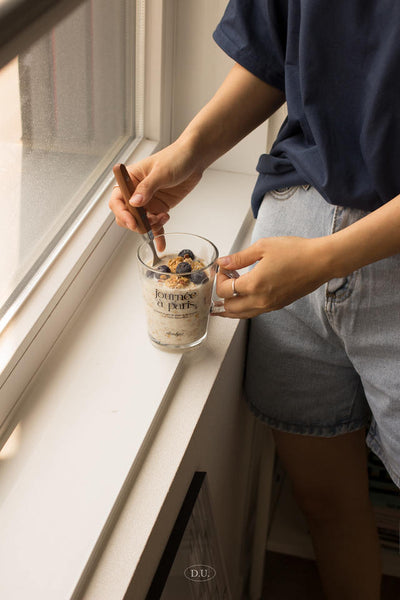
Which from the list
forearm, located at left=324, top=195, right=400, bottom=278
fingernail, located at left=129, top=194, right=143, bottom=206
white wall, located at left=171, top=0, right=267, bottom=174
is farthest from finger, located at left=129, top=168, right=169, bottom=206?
white wall, located at left=171, top=0, right=267, bottom=174

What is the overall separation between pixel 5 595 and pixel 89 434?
22 centimetres

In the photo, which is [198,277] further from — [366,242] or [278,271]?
[366,242]

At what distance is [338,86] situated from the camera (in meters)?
0.81

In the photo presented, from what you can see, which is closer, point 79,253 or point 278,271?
point 278,271

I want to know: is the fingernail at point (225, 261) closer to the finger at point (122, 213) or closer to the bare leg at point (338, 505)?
the finger at point (122, 213)

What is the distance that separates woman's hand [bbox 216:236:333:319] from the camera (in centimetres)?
80

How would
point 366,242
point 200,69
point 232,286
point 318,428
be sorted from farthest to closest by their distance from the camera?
point 200,69 → point 318,428 → point 232,286 → point 366,242

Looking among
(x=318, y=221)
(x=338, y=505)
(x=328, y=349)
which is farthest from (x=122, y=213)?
(x=338, y=505)

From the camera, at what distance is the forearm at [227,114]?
0.96 m

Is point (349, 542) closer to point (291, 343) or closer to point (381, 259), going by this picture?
point (291, 343)

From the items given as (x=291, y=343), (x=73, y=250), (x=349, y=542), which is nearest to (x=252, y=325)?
(x=291, y=343)

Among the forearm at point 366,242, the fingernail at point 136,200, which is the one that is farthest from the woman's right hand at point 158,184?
the forearm at point 366,242

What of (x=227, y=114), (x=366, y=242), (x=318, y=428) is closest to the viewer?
(x=366, y=242)

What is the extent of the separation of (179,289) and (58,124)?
36 centimetres
